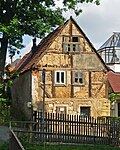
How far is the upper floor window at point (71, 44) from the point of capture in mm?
32688

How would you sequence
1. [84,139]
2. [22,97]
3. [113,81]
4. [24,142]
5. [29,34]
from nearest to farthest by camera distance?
[24,142] → [84,139] → [29,34] → [22,97] → [113,81]

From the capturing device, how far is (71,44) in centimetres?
3278

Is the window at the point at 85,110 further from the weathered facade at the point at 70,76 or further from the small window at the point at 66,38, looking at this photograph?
the small window at the point at 66,38

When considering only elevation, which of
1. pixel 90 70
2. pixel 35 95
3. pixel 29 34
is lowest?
pixel 35 95

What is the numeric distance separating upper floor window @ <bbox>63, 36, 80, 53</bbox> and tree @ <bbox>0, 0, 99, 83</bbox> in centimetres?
223

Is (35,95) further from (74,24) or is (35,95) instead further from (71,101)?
(74,24)

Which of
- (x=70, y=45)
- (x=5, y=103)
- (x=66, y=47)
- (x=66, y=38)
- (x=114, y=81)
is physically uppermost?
(x=66, y=38)

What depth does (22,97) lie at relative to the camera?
118ft

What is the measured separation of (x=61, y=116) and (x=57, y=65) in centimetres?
774

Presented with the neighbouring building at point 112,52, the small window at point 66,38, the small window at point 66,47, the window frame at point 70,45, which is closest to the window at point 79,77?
the window frame at point 70,45

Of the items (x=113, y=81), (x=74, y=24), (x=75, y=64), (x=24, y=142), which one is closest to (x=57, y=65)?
(x=75, y=64)

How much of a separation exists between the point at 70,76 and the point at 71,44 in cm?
261

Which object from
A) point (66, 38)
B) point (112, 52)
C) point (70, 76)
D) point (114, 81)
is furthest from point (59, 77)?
point (112, 52)

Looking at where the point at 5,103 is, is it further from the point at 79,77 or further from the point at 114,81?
the point at 114,81
